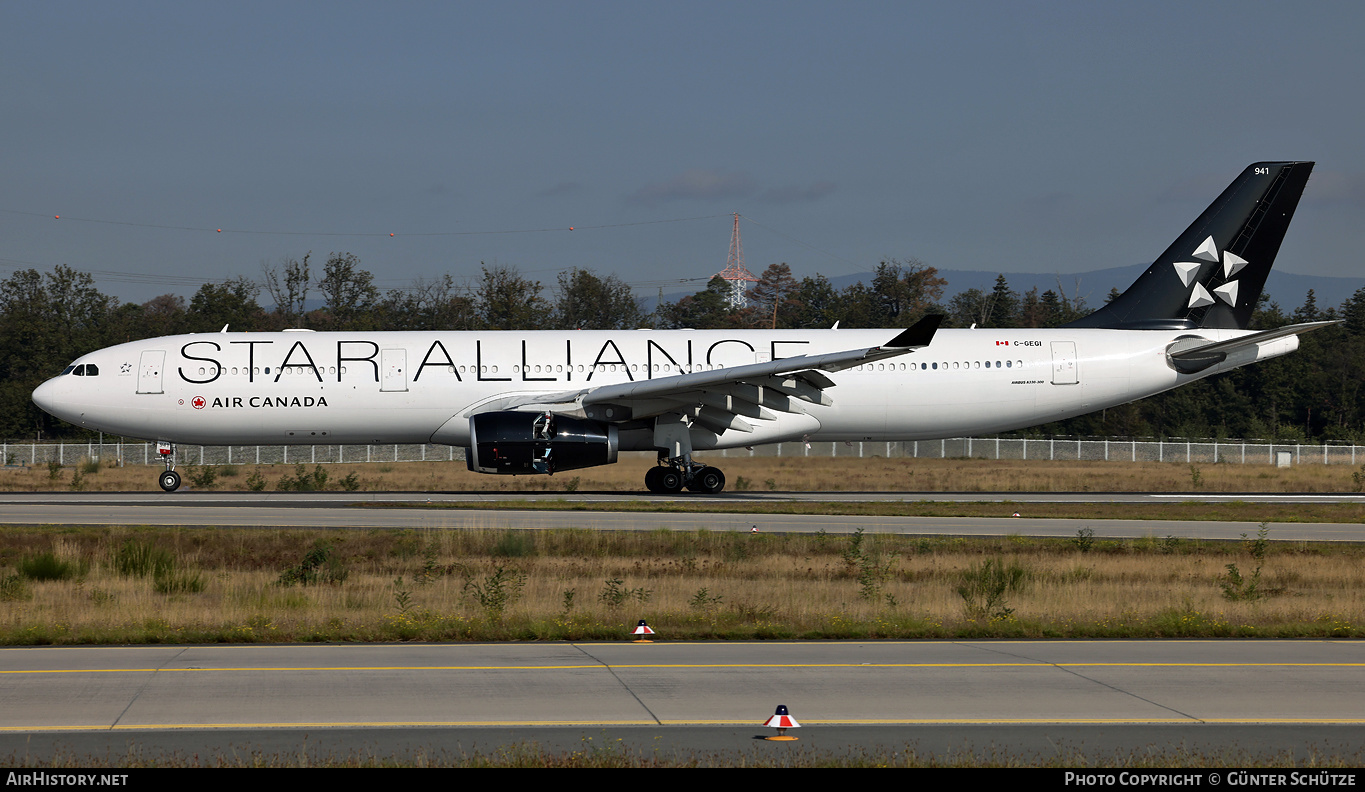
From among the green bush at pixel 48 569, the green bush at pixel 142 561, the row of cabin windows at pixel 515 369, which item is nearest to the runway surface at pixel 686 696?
the green bush at pixel 142 561

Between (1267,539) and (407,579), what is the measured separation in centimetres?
1423

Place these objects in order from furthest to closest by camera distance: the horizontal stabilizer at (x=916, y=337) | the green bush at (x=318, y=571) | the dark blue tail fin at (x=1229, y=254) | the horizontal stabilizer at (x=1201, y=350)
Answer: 1. the dark blue tail fin at (x=1229, y=254)
2. the horizontal stabilizer at (x=1201, y=350)
3. the horizontal stabilizer at (x=916, y=337)
4. the green bush at (x=318, y=571)

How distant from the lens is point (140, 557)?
54.7 feet

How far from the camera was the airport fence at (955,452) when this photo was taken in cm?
4906

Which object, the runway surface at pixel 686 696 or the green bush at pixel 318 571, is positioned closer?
the runway surface at pixel 686 696

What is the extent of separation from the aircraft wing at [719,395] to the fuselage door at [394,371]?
Answer: 6.01ft

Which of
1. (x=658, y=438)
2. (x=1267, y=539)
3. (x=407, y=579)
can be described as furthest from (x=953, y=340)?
(x=407, y=579)

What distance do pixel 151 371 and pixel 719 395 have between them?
13993mm

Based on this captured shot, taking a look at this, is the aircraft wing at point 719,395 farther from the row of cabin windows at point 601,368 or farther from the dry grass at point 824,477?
the dry grass at point 824,477

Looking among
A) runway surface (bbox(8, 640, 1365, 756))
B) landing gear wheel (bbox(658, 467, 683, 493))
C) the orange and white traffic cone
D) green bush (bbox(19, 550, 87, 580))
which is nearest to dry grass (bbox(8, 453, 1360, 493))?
landing gear wheel (bbox(658, 467, 683, 493))

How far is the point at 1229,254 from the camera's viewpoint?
31.0 metres

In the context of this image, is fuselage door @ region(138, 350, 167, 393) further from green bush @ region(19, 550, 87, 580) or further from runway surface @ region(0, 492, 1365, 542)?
green bush @ region(19, 550, 87, 580)

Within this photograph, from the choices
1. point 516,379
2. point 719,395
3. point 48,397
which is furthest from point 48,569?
point 48,397

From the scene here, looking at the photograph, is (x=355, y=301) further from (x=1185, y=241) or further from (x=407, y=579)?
(x=407, y=579)
